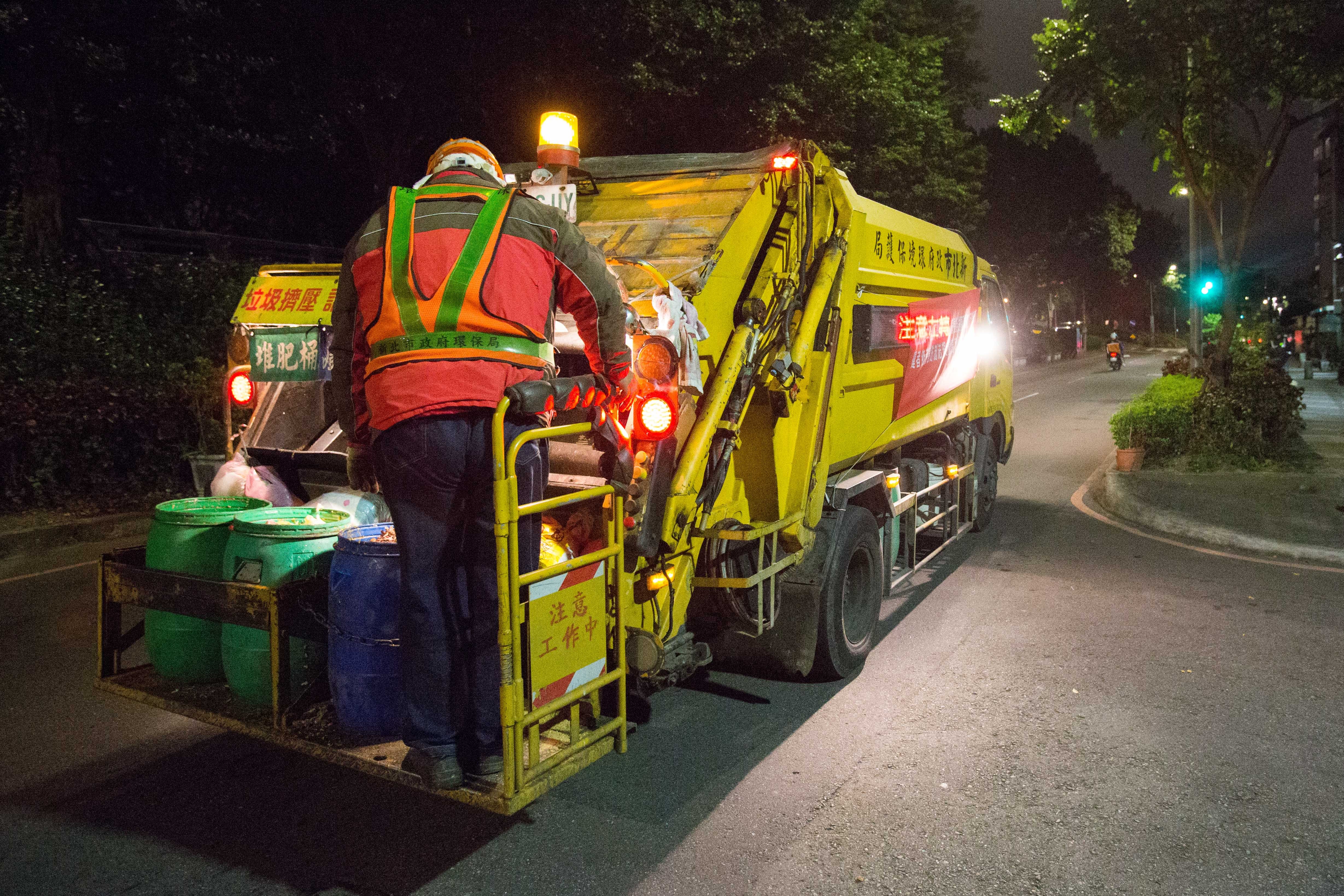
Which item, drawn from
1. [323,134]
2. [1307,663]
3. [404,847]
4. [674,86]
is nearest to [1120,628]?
[1307,663]

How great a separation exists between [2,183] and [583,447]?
1437cm

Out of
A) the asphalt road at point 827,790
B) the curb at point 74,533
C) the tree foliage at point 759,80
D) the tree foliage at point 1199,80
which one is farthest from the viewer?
the tree foliage at point 759,80

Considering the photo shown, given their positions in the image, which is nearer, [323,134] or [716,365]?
[716,365]

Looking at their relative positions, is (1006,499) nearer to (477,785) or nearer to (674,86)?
(674,86)

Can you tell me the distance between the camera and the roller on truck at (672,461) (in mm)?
3002

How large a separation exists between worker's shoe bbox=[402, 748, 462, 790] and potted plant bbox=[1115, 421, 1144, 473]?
10.5 meters

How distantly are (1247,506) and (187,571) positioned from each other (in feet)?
29.9

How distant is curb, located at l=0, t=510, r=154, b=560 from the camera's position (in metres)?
7.54

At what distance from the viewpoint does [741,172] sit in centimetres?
477

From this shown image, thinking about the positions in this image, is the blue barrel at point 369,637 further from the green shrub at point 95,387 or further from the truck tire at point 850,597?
the green shrub at point 95,387

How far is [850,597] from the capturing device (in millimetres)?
5156

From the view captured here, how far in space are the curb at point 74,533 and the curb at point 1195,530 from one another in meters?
8.56

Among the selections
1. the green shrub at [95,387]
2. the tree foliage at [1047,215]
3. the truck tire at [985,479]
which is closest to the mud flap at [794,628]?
the truck tire at [985,479]

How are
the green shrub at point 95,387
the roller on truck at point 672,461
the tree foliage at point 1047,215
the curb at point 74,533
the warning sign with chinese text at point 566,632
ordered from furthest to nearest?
the tree foliage at point 1047,215
the green shrub at point 95,387
the curb at point 74,533
the roller on truck at point 672,461
the warning sign with chinese text at point 566,632
